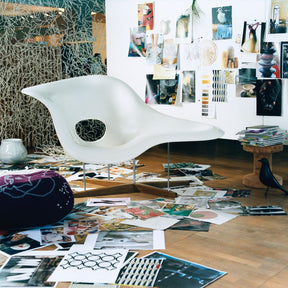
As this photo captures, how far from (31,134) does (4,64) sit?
692mm

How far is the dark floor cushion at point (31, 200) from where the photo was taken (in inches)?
83.6

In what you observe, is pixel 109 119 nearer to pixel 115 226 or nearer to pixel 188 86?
pixel 115 226

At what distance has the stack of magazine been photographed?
297 cm

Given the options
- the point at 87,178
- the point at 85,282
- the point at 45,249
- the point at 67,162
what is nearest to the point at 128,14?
the point at 67,162

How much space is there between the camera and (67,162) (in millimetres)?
3906

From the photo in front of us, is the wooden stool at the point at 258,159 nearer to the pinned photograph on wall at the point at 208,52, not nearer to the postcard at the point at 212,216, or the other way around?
the postcard at the point at 212,216

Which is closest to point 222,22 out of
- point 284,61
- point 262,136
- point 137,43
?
point 284,61

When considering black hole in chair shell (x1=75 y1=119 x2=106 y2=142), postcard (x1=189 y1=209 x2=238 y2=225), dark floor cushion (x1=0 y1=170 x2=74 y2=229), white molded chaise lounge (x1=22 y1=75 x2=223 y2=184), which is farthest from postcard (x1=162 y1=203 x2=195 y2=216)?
black hole in chair shell (x1=75 y1=119 x2=106 y2=142)

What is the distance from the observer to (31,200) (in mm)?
2148

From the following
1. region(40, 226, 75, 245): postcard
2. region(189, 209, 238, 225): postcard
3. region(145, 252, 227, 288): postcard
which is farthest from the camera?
region(189, 209, 238, 225): postcard

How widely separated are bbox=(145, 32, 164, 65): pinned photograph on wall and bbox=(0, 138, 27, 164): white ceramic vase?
4.42ft

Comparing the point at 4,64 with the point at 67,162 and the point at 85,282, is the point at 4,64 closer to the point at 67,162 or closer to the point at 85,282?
the point at 67,162

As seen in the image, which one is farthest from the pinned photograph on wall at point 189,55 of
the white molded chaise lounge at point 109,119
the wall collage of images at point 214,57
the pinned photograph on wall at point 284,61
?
the white molded chaise lounge at point 109,119

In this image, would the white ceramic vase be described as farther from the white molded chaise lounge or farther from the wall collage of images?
the wall collage of images
